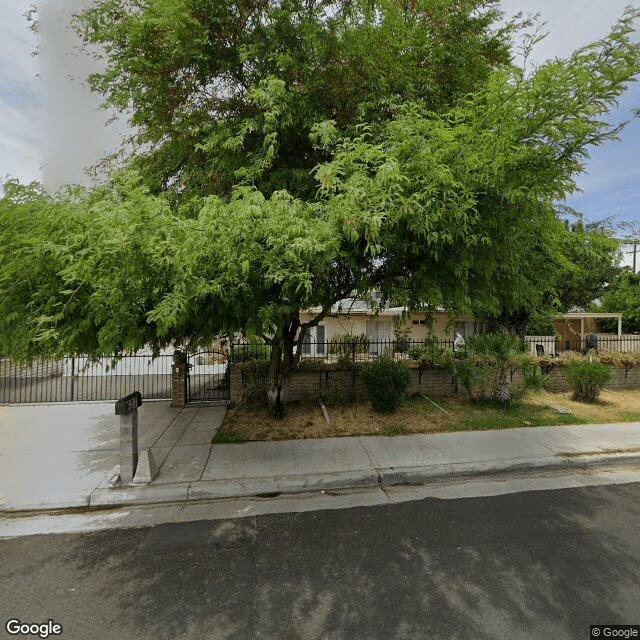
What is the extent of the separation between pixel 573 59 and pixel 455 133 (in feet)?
5.28

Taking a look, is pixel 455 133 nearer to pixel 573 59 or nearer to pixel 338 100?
pixel 573 59

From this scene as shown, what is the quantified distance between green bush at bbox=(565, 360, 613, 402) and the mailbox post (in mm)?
10236

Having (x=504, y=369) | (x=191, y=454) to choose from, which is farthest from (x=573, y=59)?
(x=191, y=454)

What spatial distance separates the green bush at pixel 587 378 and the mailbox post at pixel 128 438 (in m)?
10.2

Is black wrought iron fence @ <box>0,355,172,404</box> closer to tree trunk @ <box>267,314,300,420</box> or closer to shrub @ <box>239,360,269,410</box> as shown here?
shrub @ <box>239,360,269,410</box>

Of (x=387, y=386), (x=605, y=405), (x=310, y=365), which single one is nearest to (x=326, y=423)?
(x=387, y=386)

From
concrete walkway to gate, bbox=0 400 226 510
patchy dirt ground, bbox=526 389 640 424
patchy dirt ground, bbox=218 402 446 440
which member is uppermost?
patchy dirt ground, bbox=526 389 640 424

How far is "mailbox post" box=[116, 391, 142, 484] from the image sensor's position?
5.34 m

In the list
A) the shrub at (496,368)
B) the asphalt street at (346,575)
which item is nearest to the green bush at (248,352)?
the shrub at (496,368)

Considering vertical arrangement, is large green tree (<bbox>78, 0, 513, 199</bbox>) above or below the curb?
above

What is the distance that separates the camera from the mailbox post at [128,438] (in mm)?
5344

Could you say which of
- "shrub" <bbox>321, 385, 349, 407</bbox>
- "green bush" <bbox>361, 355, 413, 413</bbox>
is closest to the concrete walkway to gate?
"shrub" <bbox>321, 385, 349, 407</bbox>

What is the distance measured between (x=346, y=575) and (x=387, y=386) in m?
5.15

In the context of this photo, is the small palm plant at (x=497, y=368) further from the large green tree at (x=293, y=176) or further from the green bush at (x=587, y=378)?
the large green tree at (x=293, y=176)
